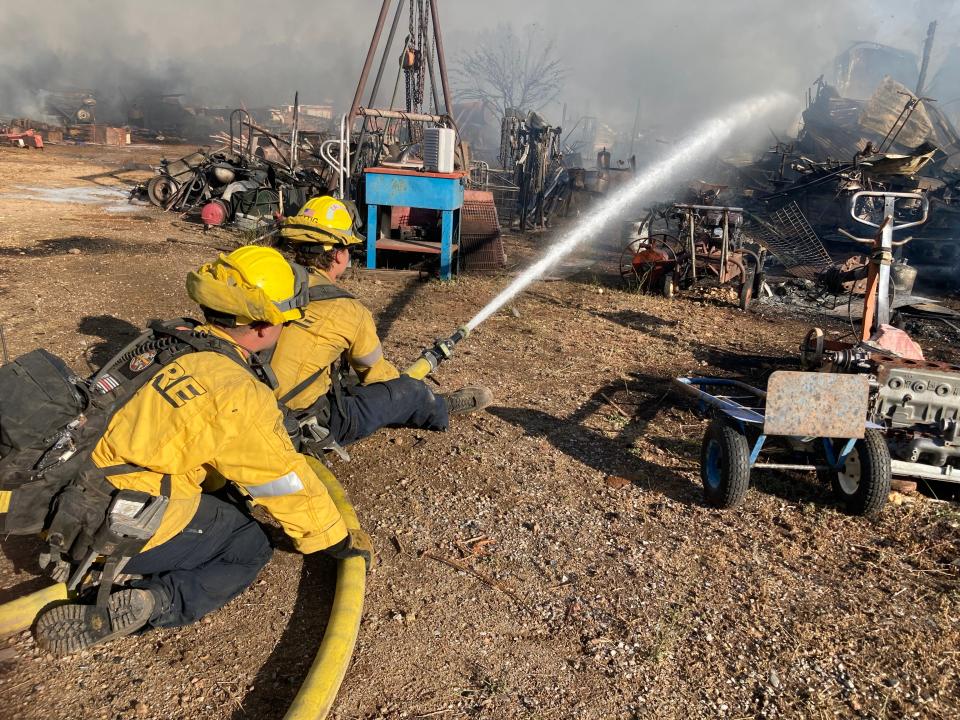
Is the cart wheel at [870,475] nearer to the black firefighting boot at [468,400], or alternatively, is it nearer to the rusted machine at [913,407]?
the rusted machine at [913,407]

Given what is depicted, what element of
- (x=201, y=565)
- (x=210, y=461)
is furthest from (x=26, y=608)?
(x=210, y=461)

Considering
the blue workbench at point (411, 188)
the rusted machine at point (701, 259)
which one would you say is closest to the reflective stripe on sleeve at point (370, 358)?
the blue workbench at point (411, 188)

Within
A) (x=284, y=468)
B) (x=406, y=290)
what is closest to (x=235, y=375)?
(x=284, y=468)

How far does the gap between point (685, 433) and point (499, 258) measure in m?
5.75

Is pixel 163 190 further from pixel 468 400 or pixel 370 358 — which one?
pixel 370 358

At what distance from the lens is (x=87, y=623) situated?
2480mm

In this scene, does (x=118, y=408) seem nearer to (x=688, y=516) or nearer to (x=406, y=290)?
(x=688, y=516)

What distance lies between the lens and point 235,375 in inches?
93.8

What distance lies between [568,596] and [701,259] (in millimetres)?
6977

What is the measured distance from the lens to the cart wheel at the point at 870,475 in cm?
366

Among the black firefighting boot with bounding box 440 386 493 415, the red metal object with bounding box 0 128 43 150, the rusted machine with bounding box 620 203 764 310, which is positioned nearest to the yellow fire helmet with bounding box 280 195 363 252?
the black firefighting boot with bounding box 440 386 493 415

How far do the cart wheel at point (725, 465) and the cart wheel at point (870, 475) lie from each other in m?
0.62

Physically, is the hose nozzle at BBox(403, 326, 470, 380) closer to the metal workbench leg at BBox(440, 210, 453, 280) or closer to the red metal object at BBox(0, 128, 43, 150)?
the metal workbench leg at BBox(440, 210, 453, 280)

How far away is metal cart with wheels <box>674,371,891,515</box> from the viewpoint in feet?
11.6
